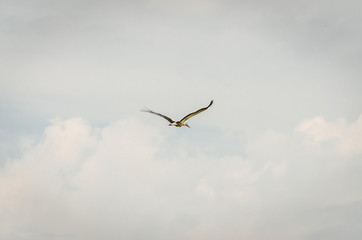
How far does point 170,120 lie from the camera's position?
14500 centimetres

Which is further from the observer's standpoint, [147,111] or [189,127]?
[189,127]

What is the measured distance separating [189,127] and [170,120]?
23.0 feet

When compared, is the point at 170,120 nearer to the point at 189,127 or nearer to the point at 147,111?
the point at 189,127

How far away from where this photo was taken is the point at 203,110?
138 meters

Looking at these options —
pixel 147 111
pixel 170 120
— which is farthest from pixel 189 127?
pixel 147 111

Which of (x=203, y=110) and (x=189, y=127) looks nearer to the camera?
(x=203, y=110)

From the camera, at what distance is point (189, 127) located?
486 feet

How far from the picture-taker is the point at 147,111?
130125 millimetres

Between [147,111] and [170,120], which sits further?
[170,120]

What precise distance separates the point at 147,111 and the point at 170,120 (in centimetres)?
1625

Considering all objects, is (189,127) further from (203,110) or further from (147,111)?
(147,111)
